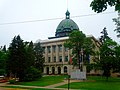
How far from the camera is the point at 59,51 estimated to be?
94.2m

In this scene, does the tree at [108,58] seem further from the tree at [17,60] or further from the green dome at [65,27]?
the green dome at [65,27]

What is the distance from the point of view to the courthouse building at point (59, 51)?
92.6 metres

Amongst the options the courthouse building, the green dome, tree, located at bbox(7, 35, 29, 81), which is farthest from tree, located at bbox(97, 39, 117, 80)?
the green dome

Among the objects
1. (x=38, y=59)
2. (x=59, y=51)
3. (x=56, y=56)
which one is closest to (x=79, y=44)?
(x=38, y=59)

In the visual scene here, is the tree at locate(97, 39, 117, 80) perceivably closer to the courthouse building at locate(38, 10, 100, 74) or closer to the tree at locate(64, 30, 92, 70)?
the tree at locate(64, 30, 92, 70)

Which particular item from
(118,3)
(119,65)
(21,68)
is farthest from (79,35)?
(118,3)

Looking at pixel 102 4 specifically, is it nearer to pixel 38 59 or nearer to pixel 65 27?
pixel 38 59

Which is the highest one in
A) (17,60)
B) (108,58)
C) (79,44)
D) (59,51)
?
(59,51)

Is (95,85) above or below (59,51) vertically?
below

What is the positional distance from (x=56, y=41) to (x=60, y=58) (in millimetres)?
5951

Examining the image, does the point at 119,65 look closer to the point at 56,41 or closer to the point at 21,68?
the point at 21,68

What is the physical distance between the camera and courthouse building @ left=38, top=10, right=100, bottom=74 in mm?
92562

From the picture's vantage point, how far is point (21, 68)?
55.6m

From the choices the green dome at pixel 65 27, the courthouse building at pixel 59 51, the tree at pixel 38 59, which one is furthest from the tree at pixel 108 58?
the green dome at pixel 65 27
